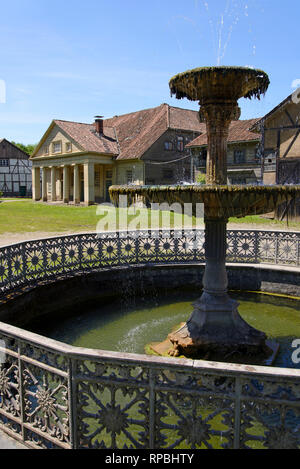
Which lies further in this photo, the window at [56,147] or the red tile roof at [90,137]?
the window at [56,147]

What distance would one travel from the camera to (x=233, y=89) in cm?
637

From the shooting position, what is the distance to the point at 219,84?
6.29 meters

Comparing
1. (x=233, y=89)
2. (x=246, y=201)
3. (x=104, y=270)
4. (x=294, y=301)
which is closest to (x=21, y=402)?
(x=246, y=201)

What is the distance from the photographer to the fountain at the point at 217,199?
571 cm

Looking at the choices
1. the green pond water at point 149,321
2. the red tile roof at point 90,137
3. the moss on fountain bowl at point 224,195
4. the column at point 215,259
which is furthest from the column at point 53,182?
the moss on fountain bowl at point 224,195

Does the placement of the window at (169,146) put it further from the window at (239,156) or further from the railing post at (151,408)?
the railing post at (151,408)

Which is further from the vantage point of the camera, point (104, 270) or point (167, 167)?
point (167, 167)

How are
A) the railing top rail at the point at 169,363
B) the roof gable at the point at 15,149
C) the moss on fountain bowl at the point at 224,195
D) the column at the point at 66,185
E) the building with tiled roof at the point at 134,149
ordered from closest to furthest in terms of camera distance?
the railing top rail at the point at 169,363 < the moss on fountain bowl at the point at 224,195 < the building with tiled roof at the point at 134,149 < the column at the point at 66,185 < the roof gable at the point at 15,149

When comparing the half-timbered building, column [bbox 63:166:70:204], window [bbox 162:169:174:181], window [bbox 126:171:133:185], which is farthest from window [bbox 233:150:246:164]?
the half-timbered building

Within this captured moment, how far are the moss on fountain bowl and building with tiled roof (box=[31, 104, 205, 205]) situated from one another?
1243 inches

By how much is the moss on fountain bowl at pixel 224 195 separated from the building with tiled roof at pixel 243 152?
2765 centimetres

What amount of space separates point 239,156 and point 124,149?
13097 mm
